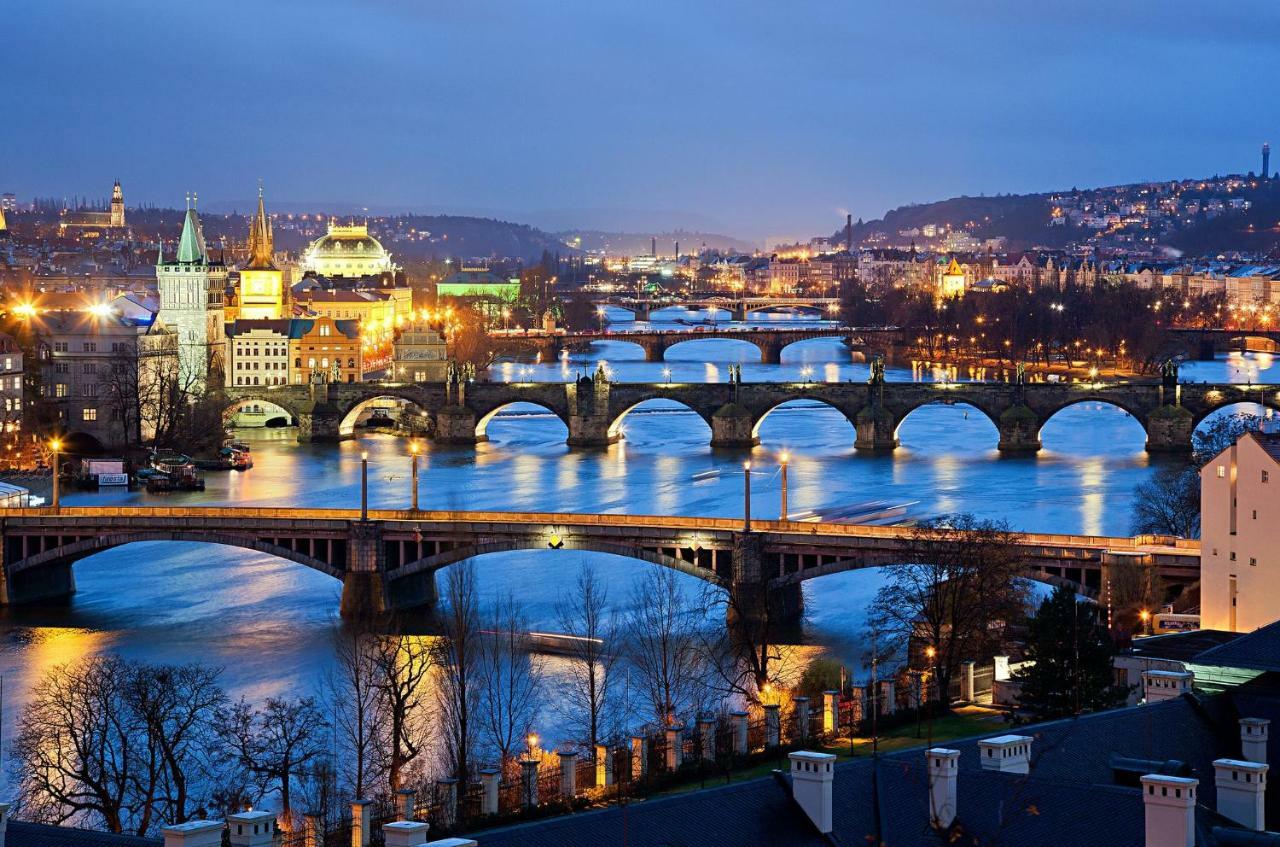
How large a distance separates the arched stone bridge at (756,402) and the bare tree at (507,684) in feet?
90.8

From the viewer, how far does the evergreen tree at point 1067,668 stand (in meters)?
20.0

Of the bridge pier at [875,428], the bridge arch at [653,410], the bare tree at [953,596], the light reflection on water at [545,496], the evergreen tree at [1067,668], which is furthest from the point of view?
the bridge arch at [653,410]

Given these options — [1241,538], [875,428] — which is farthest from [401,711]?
[875,428]

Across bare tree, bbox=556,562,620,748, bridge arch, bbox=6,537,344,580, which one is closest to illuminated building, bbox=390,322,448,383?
bare tree, bbox=556,562,620,748

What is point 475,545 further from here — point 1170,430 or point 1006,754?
point 1170,430

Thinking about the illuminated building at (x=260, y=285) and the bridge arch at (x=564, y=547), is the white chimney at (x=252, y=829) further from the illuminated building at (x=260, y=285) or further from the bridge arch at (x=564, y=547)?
the illuminated building at (x=260, y=285)

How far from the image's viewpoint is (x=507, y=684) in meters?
25.5

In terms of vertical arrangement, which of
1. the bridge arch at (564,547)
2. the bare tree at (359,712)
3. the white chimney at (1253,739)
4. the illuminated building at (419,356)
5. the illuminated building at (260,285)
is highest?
the illuminated building at (260,285)

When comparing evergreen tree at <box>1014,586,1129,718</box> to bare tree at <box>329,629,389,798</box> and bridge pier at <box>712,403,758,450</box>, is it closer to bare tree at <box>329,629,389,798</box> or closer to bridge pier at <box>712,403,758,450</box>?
bare tree at <box>329,629,389,798</box>

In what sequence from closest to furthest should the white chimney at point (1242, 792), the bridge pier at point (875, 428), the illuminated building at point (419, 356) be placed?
the white chimney at point (1242, 792) < the bridge pier at point (875, 428) < the illuminated building at point (419, 356)

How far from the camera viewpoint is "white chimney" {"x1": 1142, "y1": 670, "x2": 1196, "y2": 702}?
16703 mm

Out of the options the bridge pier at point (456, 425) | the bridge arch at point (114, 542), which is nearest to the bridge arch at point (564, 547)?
the bridge arch at point (114, 542)

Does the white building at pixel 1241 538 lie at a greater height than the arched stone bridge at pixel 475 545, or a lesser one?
greater

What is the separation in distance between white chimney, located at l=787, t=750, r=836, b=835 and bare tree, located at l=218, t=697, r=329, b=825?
23.8ft
